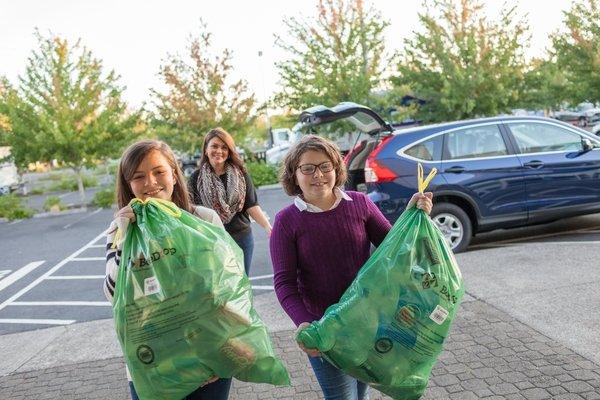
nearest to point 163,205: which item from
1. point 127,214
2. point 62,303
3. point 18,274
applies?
point 127,214

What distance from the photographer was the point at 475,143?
22.1ft

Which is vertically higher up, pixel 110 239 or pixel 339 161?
pixel 339 161

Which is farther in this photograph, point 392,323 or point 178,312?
point 392,323

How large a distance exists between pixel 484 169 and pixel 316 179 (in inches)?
190

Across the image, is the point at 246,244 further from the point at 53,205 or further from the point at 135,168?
the point at 53,205

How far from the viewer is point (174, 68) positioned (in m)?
20.0

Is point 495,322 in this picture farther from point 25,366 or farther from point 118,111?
point 118,111

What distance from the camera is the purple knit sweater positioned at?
225cm

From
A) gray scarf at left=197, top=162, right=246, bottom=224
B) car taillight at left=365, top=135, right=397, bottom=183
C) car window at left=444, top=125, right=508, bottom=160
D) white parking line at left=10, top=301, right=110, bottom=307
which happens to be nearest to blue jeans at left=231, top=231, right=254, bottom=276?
gray scarf at left=197, top=162, right=246, bottom=224

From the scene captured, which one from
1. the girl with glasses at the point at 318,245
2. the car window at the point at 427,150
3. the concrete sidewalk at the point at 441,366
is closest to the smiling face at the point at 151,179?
the girl with glasses at the point at 318,245

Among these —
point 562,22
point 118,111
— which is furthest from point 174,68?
point 562,22

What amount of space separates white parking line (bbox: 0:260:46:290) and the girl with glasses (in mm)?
6805

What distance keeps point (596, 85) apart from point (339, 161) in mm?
19280

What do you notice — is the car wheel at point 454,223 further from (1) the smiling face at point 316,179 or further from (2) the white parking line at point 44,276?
(2) the white parking line at point 44,276
